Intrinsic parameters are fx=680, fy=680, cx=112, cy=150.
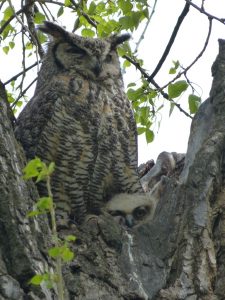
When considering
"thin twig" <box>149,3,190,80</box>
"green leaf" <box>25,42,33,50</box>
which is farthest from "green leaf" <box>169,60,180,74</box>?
"green leaf" <box>25,42,33,50</box>

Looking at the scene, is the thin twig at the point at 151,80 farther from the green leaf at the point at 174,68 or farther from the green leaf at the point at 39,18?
the green leaf at the point at 39,18

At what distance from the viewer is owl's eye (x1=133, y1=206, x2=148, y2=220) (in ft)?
9.65

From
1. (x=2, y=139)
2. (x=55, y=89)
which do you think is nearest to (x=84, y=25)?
(x=55, y=89)

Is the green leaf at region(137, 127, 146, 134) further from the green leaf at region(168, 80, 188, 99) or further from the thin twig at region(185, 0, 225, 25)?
the thin twig at region(185, 0, 225, 25)

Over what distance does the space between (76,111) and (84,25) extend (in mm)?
1242

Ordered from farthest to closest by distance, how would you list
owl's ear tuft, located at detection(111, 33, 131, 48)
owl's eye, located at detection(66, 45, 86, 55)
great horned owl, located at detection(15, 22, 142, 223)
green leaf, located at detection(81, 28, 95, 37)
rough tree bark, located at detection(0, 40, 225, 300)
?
green leaf, located at detection(81, 28, 95, 37) → owl's ear tuft, located at detection(111, 33, 131, 48) → owl's eye, located at detection(66, 45, 86, 55) → great horned owl, located at detection(15, 22, 142, 223) → rough tree bark, located at detection(0, 40, 225, 300)

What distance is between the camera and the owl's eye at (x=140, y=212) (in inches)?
116

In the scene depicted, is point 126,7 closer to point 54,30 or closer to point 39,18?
point 54,30

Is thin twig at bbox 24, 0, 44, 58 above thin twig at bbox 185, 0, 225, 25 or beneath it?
above

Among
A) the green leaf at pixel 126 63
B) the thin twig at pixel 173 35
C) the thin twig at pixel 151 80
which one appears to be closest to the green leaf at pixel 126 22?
the thin twig at pixel 173 35

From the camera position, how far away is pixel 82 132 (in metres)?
2.98

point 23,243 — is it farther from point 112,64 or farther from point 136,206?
point 112,64

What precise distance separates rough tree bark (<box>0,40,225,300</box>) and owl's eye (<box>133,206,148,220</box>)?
1.35 ft

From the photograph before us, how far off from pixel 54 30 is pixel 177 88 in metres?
0.85
